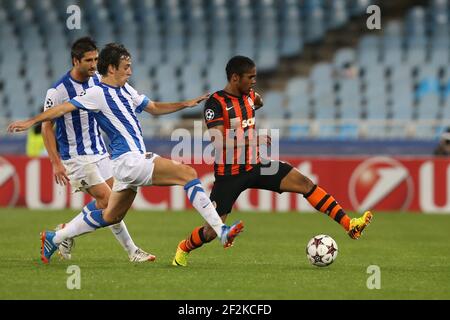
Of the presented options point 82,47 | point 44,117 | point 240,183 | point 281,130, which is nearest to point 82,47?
point 82,47

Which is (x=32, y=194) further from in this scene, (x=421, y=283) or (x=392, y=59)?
(x=421, y=283)

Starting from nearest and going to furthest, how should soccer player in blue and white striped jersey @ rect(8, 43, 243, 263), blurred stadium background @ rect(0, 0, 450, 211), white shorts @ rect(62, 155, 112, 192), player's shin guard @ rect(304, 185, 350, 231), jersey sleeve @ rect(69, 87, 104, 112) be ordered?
soccer player in blue and white striped jersey @ rect(8, 43, 243, 263)
jersey sleeve @ rect(69, 87, 104, 112)
player's shin guard @ rect(304, 185, 350, 231)
white shorts @ rect(62, 155, 112, 192)
blurred stadium background @ rect(0, 0, 450, 211)

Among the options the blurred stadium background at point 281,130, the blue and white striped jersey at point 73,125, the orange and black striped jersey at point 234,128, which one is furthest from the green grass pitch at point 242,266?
the blue and white striped jersey at point 73,125

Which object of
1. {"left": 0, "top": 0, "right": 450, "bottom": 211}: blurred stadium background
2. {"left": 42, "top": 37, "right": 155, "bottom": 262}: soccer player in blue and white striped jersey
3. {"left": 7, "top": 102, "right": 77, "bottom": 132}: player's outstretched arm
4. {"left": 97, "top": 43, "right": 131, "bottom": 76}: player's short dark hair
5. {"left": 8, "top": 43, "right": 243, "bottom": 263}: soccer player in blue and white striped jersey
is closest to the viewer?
{"left": 7, "top": 102, "right": 77, "bottom": 132}: player's outstretched arm

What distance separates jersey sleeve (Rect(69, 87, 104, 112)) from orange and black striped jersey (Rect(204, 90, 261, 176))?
101 centimetres

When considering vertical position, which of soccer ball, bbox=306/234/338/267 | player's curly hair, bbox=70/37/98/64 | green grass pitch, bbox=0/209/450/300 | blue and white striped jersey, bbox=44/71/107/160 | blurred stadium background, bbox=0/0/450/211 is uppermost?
blurred stadium background, bbox=0/0/450/211

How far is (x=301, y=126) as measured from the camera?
2019 cm

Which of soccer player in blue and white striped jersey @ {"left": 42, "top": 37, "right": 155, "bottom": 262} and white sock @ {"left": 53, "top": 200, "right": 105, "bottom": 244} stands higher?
soccer player in blue and white striped jersey @ {"left": 42, "top": 37, "right": 155, "bottom": 262}

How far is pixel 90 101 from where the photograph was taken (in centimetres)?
815

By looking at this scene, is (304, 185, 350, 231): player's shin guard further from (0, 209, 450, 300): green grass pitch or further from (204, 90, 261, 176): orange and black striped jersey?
(204, 90, 261, 176): orange and black striped jersey

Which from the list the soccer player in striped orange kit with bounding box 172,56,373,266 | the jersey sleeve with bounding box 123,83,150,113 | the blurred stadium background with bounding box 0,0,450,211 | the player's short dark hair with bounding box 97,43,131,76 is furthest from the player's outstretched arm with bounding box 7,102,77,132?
the blurred stadium background with bounding box 0,0,450,211

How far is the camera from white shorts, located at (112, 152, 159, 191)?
7.99 meters
